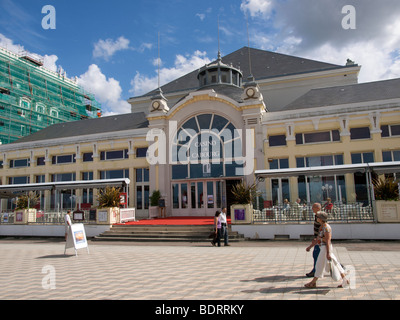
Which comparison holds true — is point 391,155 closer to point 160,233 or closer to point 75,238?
point 160,233

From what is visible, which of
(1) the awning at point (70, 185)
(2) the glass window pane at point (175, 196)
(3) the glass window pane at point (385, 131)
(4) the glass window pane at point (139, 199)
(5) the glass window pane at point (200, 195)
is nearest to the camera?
(1) the awning at point (70, 185)

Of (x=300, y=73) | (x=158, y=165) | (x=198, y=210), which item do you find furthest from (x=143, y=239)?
(x=300, y=73)

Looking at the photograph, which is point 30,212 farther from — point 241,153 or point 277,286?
point 277,286

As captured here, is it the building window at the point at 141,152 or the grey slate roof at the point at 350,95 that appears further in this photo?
the building window at the point at 141,152

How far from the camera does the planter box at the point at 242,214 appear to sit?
1561 centimetres

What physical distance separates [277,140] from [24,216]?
17673mm

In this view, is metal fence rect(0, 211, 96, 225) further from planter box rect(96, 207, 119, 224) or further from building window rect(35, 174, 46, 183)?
building window rect(35, 174, 46, 183)

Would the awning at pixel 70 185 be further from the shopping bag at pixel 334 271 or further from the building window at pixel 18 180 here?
the shopping bag at pixel 334 271

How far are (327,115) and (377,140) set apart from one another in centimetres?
346

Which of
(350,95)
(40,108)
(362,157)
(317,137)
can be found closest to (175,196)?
(317,137)

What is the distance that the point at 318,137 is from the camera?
70.2 ft

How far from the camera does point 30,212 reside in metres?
20.3

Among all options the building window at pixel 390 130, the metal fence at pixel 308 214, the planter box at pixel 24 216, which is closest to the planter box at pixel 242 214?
the metal fence at pixel 308 214

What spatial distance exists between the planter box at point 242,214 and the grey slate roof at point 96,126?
14.2m
